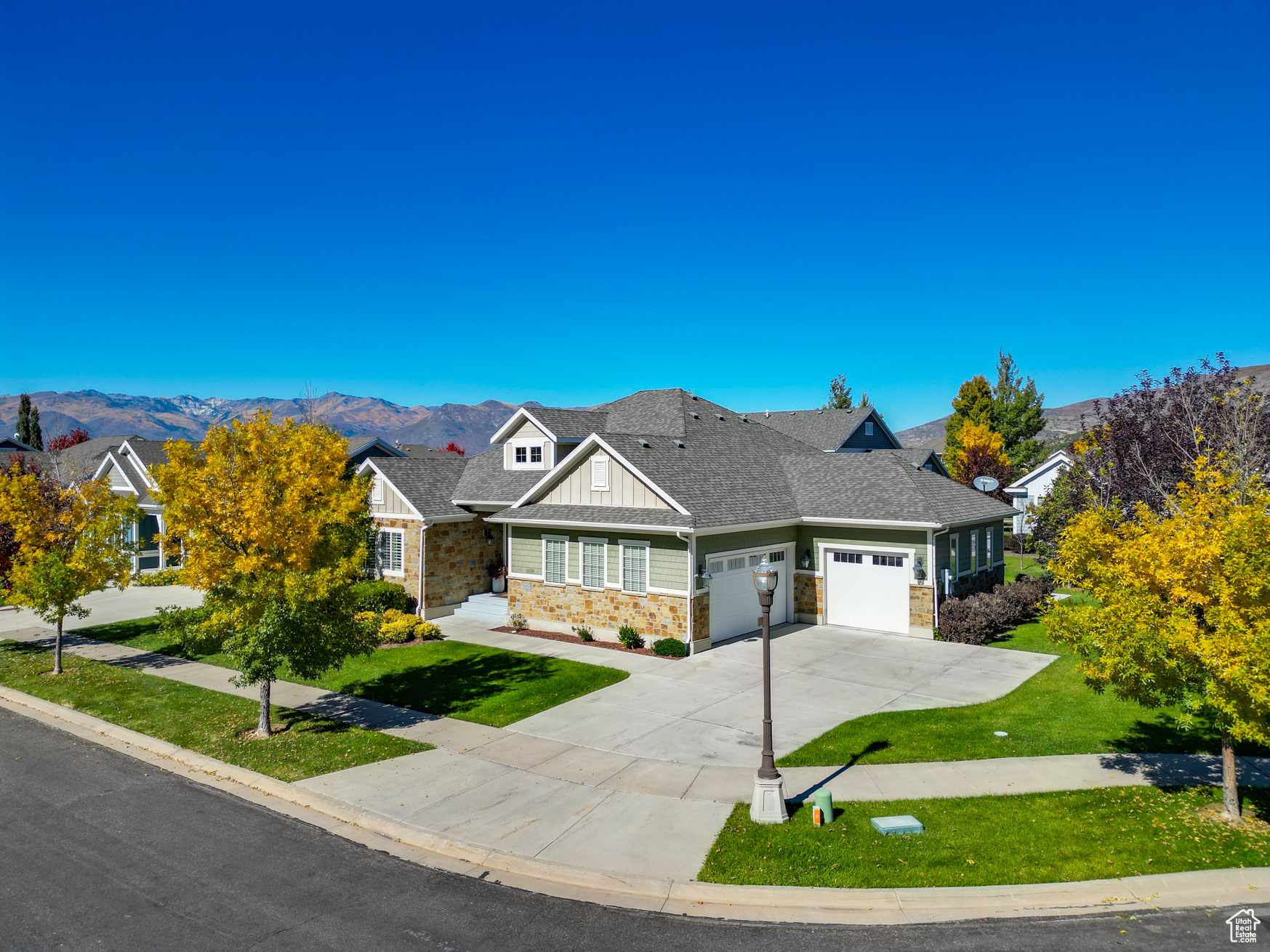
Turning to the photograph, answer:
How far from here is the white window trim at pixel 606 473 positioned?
73.9 ft

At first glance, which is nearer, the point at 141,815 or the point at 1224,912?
the point at 1224,912

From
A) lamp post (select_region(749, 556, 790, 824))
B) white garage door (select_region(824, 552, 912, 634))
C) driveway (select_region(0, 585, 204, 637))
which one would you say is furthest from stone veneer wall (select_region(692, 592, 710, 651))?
driveway (select_region(0, 585, 204, 637))

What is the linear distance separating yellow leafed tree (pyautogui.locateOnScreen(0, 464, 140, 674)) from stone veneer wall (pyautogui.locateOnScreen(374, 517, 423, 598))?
8141 mm

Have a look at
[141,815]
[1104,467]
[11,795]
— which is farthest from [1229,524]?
[11,795]

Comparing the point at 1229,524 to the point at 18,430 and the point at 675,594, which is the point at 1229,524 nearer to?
the point at 675,594

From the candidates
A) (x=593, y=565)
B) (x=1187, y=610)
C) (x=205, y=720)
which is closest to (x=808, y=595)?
(x=593, y=565)

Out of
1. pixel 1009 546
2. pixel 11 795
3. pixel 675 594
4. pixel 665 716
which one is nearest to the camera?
pixel 11 795

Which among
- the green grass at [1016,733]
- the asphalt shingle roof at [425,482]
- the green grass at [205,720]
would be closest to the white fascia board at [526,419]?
the asphalt shingle roof at [425,482]

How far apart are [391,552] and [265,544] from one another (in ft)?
43.7

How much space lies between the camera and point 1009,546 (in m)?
45.6

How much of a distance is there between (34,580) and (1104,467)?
27.7 metres

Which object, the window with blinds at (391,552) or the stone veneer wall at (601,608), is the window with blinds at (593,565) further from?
the window with blinds at (391,552)

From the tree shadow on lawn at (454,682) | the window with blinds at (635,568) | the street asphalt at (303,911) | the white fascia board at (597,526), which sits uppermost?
the white fascia board at (597,526)

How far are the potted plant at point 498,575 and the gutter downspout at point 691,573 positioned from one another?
951cm
